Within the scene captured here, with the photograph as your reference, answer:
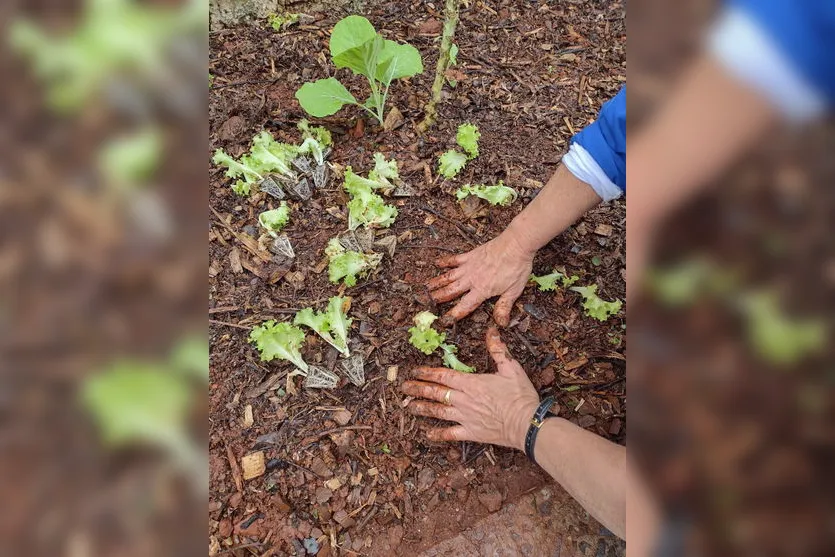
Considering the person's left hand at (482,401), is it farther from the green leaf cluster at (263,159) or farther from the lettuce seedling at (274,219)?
the green leaf cluster at (263,159)

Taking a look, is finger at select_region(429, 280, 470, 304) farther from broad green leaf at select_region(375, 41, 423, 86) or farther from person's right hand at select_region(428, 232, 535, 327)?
broad green leaf at select_region(375, 41, 423, 86)

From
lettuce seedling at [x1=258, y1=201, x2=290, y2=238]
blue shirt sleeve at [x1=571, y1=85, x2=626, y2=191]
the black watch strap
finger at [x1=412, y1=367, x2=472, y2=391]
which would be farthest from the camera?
lettuce seedling at [x1=258, y1=201, x2=290, y2=238]

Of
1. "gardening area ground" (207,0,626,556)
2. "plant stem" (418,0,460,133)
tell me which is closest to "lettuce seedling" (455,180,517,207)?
"gardening area ground" (207,0,626,556)

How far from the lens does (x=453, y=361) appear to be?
2.29 m

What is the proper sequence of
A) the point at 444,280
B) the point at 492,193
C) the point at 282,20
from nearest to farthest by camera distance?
the point at 444,280 → the point at 492,193 → the point at 282,20

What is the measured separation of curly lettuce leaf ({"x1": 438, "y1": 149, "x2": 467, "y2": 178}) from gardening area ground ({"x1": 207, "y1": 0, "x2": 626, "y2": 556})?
45 mm

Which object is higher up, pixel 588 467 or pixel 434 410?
pixel 588 467

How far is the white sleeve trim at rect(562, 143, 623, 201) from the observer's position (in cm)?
199
